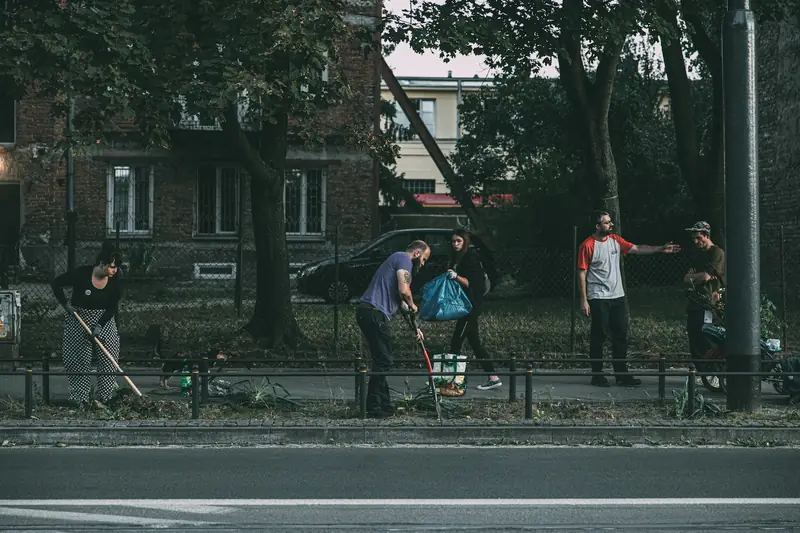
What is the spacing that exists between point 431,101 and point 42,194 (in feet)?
113

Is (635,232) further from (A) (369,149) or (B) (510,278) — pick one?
(A) (369,149)

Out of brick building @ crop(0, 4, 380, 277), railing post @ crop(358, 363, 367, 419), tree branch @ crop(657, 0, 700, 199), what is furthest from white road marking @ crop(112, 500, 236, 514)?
brick building @ crop(0, 4, 380, 277)

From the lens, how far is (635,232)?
28562 millimetres

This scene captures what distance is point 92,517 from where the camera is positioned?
21.9ft

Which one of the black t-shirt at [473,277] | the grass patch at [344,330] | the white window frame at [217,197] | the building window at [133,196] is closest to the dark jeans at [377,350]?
the black t-shirt at [473,277]

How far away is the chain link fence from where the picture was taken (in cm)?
1593

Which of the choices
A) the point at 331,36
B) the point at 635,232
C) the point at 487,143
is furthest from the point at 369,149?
the point at 487,143

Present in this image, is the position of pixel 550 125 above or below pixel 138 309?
above

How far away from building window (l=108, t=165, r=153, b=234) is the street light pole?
64.8ft

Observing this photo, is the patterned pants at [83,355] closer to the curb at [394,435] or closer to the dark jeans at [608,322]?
the curb at [394,435]

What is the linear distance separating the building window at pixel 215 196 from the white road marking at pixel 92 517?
21.7 metres

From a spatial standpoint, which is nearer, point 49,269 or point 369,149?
point 369,149

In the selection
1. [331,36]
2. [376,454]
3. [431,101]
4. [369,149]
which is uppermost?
[431,101]

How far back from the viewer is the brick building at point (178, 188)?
27.5 m
